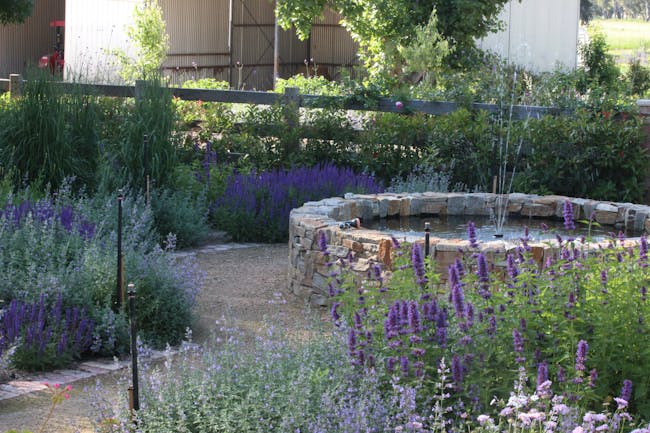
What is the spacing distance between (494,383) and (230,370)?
44.0 inches

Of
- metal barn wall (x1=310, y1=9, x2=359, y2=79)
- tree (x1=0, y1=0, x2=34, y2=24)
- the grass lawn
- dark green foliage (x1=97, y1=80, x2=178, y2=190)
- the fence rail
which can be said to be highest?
the grass lawn

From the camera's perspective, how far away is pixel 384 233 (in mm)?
6953

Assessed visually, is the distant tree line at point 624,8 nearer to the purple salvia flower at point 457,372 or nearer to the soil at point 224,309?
the soil at point 224,309

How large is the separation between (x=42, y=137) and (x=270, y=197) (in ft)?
7.37

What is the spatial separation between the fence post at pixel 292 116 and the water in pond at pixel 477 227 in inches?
112

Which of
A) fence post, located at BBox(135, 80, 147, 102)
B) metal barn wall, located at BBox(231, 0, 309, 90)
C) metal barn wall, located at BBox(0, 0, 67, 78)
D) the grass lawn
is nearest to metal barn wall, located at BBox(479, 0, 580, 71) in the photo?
metal barn wall, located at BBox(231, 0, 309, 90)

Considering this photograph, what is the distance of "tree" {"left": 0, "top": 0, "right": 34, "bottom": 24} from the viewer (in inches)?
750

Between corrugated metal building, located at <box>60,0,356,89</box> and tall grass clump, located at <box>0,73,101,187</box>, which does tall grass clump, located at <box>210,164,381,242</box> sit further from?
corrugated metal building, located at <box>60,0,356,89</box>

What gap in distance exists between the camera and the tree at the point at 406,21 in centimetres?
1978

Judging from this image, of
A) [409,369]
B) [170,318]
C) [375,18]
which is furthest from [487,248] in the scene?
[375,18]

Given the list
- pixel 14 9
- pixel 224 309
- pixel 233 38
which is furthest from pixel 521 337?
pixel 233 38

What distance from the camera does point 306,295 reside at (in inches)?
286

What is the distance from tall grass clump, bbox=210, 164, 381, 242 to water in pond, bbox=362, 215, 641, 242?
1.31 metres

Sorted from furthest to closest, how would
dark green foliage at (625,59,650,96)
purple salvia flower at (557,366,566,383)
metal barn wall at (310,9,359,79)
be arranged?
metal barn wall at (310,9,359,79) → dark green foliage at (625,59,650,96) → purple salvia flower at (557,366,566,383)
